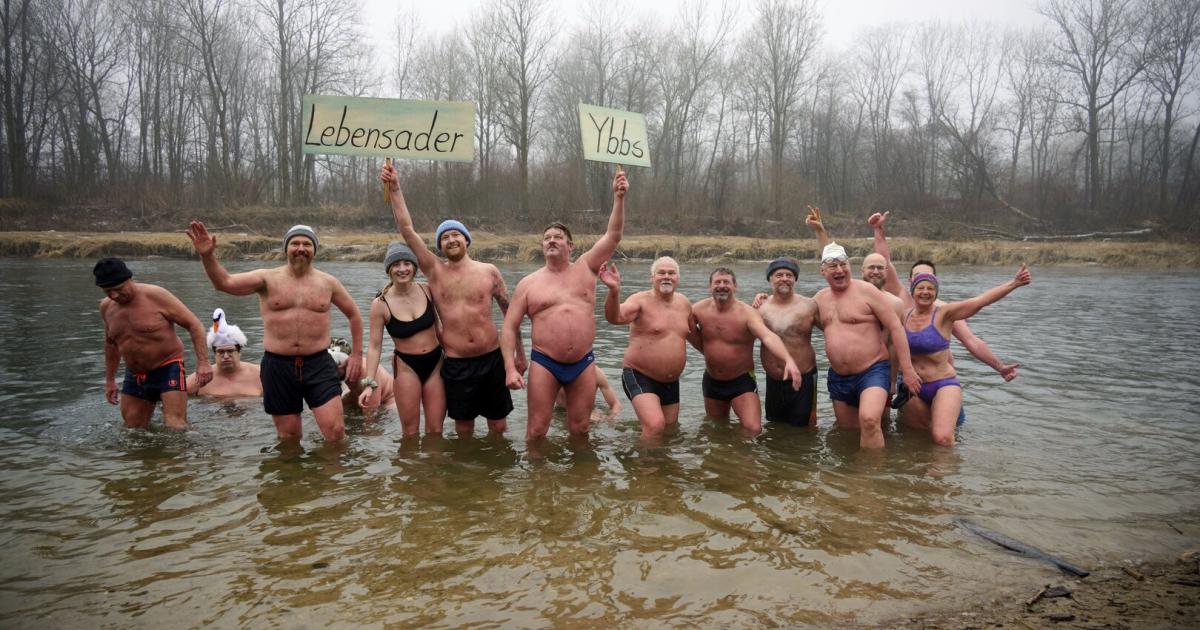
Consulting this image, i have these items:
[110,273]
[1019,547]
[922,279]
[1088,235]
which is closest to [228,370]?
[110,273]

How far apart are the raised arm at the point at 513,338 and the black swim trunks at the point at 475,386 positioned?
14 centimetres

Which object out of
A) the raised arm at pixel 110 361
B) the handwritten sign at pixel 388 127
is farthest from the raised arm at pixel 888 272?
the raised arm at pixel 110 361

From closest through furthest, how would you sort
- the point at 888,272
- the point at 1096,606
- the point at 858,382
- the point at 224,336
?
the point at 1096,606 < the point at 858,382 < the point at 888,272 < the point at 224,336

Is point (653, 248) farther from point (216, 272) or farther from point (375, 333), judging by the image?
point (216, 272)

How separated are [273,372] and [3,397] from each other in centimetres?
428

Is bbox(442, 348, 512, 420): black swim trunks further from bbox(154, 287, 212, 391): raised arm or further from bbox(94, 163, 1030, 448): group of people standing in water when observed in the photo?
bbox(154, 287, 212, 391): raised arm

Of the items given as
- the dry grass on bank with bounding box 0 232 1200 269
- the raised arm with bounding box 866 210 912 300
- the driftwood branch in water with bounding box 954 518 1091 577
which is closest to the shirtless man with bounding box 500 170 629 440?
the driftwood branch in water with bounding box 954 518 1091 577

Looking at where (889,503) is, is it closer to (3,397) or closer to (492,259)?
(3,397)

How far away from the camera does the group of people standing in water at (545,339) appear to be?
223 inches

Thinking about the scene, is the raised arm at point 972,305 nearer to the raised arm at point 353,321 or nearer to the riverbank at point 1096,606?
the riverbank at point 1096,606

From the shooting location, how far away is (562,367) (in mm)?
5758

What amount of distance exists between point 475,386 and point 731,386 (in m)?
2.36

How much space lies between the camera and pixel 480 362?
5883 millimetres

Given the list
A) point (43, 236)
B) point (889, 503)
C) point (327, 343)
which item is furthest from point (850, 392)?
point (43, 236)
